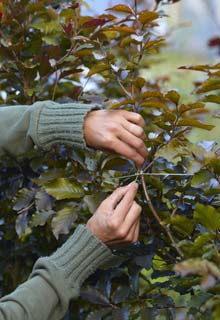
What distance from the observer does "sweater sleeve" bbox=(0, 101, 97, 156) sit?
1.40 m

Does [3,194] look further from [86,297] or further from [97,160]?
[86,297]

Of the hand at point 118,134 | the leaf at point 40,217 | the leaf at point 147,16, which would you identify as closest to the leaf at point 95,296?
the leaf at point 40,217

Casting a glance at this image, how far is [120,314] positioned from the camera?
1.41 meters

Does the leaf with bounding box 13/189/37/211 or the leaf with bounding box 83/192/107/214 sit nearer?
the leaf with bounding box 83/192/107/214

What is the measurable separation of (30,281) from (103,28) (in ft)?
2.41

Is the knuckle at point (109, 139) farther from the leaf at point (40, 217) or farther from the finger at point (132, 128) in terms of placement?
the leaf at point (40, 217)

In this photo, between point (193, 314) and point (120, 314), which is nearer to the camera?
point (193, 314)

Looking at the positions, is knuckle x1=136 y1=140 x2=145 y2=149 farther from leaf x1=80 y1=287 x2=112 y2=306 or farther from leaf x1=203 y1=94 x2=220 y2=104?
leaf x1=80 y1=287 x2=112 y2=306

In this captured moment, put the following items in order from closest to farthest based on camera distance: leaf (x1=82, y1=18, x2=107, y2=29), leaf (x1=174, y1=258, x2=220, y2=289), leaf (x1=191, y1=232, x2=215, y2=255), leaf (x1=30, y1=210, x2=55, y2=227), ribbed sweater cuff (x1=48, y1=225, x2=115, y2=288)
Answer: leaf (x1=174, y1=258, x2=220, y2=289) < leaf (x1=191, y1=232, x2=215, y2=255) < ribbed sweater cuff (x1=48, y1=225, x2=115, y2=288) < leaf (x1=30, y1=210, x2=55, y2=227) < leaf (x1=82, y1=18, x2=107, y2=29)

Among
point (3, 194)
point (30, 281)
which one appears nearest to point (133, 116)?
point (30, 281)

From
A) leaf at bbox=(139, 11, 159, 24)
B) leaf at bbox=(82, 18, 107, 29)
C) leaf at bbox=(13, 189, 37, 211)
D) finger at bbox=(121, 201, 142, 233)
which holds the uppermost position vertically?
leaf at bbox=(139, 11, 159, 24)

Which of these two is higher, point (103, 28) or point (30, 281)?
point (103, 28)

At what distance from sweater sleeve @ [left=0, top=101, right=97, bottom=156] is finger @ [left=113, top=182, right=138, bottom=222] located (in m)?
0.16

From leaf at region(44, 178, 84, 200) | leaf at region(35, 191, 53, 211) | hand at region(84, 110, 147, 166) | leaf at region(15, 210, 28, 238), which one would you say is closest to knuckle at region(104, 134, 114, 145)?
hand at region(84, 110, 147, 166)
